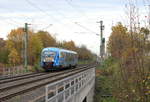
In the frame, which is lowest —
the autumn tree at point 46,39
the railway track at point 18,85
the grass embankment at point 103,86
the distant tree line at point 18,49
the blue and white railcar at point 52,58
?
the grass embankment at point 103,86

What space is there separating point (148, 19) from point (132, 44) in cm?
74

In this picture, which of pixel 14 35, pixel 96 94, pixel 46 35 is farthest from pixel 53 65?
pixel 46 35

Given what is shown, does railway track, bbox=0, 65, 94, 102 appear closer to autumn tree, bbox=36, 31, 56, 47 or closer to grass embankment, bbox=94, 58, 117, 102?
grass embankment, bbox=94, 58, 117, 102

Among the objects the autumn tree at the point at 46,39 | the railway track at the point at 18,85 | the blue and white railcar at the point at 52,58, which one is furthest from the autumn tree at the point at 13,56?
the railway track at the point at 18,85

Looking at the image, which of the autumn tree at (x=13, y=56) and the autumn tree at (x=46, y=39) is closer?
the autumn tree at (x=13, y=56)

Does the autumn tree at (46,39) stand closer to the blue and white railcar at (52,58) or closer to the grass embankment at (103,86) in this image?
the grass embankment at (103,86)

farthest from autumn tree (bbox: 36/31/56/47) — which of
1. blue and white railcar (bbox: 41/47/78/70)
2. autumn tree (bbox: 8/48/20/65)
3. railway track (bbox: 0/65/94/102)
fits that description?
railway track (bbox: 0/65/94/102)

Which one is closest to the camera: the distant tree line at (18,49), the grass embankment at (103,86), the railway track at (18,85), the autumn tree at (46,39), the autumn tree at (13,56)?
the railway track at (18,85)

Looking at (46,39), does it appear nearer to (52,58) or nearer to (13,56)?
(13,56)

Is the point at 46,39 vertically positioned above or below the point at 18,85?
above

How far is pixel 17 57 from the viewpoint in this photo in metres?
69.7

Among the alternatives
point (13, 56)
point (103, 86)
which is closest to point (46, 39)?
point (13, 56)

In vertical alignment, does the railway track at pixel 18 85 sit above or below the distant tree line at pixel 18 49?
below

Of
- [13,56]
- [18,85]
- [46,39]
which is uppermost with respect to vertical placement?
[46,39]
